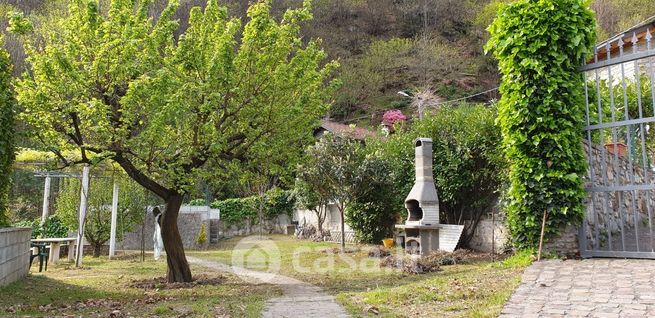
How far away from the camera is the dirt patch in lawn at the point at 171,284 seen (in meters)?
8.55

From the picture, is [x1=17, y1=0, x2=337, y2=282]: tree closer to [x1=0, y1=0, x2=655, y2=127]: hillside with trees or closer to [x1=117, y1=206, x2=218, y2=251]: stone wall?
[x1=117, y1=206, x2=218, y2=251]: stone wall

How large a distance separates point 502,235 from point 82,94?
9.41 metres

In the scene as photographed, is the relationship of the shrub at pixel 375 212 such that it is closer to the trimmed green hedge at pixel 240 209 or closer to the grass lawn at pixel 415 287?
the grass lawn at pixel 415 287

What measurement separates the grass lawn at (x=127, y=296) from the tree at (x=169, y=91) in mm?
1121

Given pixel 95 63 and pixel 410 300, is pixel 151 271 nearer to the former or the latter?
pixel 95 63

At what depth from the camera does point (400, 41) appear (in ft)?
123

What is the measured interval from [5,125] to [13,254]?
2.04 meters

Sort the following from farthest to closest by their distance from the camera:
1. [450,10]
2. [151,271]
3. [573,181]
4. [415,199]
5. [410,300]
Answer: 1. [450,10]
2. [415,199]
3. [151,271]
4. [573,181]
5. [410,300]

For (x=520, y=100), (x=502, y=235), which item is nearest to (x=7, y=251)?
(x=520, y=100)

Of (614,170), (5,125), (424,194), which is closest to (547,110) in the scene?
(614,170)

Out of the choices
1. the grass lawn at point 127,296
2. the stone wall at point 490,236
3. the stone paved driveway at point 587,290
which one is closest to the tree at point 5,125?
the grass lawn at point 127,296

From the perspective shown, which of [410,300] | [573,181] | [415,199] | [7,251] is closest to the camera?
[410,300]

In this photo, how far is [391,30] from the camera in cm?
4253

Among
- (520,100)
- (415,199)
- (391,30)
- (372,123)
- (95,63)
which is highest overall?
(391,30)
